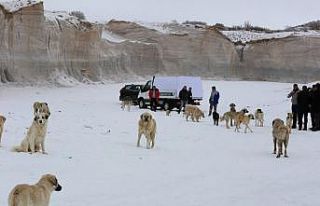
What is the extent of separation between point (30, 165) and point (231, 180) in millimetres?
3991

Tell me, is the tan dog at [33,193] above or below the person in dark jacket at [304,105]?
below

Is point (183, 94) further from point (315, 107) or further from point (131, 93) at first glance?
point (315, 107)

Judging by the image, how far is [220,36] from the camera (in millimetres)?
79375

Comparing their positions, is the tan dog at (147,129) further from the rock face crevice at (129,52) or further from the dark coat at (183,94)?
the rock face crevice at (129,52)

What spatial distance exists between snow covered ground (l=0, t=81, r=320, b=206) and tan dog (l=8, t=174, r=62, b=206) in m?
0.88

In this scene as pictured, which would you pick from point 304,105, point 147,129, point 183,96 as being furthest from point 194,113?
point 147,129

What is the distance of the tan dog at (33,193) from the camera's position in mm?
6887

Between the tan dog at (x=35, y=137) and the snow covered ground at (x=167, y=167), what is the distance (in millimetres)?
348

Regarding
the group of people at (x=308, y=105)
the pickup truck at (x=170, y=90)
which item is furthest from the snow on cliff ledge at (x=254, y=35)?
the group of people at (x=308, y=105)

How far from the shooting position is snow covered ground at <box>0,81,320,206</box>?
31.0ft

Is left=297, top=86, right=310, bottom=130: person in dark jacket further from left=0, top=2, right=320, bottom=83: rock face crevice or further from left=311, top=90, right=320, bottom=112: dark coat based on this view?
left=0, top=2, right=320, bottom=83: rock face crevice

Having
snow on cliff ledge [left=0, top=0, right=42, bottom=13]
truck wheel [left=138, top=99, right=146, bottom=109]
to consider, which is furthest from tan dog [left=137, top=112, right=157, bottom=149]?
snow on cliff ledge [left=0, top=0, right=42, bottom=13]

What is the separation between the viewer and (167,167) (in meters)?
12.7

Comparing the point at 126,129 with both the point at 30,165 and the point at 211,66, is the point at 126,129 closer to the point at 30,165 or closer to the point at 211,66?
the point at 30,165
